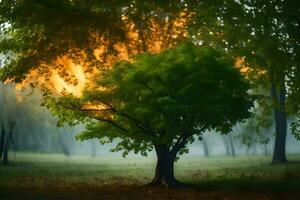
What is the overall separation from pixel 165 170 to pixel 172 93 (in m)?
5.00

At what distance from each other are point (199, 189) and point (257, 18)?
33.5ft

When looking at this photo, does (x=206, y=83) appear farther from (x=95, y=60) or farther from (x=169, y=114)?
(x=95, y=60)

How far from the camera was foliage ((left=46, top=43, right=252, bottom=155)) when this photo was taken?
1845 cm

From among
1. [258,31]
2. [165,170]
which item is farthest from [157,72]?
[258,31]

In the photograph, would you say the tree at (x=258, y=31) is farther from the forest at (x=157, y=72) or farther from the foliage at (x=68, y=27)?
the foliage at (x=68, y=27)

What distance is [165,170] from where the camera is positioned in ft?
71.3

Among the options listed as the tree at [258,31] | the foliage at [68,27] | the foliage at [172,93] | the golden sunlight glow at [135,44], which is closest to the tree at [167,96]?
the foliage at [172,93]

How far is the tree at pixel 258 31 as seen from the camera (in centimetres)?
2335

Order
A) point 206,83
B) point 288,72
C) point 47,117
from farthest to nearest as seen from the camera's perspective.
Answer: point 47,117 → point 288,72 → point 206,83

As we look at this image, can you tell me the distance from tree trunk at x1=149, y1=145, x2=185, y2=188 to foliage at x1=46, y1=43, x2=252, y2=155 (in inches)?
58.2

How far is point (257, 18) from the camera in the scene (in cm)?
2341

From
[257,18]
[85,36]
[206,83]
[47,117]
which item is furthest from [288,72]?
[47,117]

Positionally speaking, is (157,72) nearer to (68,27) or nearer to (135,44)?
(68,27)

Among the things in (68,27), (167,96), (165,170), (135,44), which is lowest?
(165,170)
